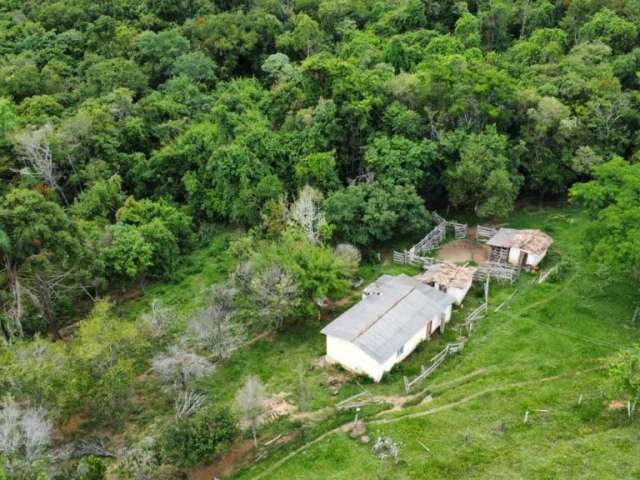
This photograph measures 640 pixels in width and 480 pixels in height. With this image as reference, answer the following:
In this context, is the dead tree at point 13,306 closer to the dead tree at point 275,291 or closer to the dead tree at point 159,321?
the dead tree at point 159,321

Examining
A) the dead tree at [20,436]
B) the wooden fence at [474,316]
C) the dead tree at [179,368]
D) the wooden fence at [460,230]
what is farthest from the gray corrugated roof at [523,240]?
the dead tree at [20,436]

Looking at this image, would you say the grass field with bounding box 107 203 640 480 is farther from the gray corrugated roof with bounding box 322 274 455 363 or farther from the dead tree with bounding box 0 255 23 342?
the dead tree with bounding box 0 255 23 342

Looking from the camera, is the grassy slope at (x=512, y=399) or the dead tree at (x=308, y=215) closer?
the grassy slope at (x=512, y=399)

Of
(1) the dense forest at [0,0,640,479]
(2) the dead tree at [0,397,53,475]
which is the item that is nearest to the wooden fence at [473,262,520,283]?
(1) the dense forest at [0,0,640,479]

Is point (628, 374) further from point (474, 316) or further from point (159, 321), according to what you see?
point (159, 321)

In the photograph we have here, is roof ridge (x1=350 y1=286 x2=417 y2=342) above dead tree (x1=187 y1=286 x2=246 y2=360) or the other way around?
above

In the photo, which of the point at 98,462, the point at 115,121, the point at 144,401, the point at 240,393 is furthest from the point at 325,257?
the point at 115,121
